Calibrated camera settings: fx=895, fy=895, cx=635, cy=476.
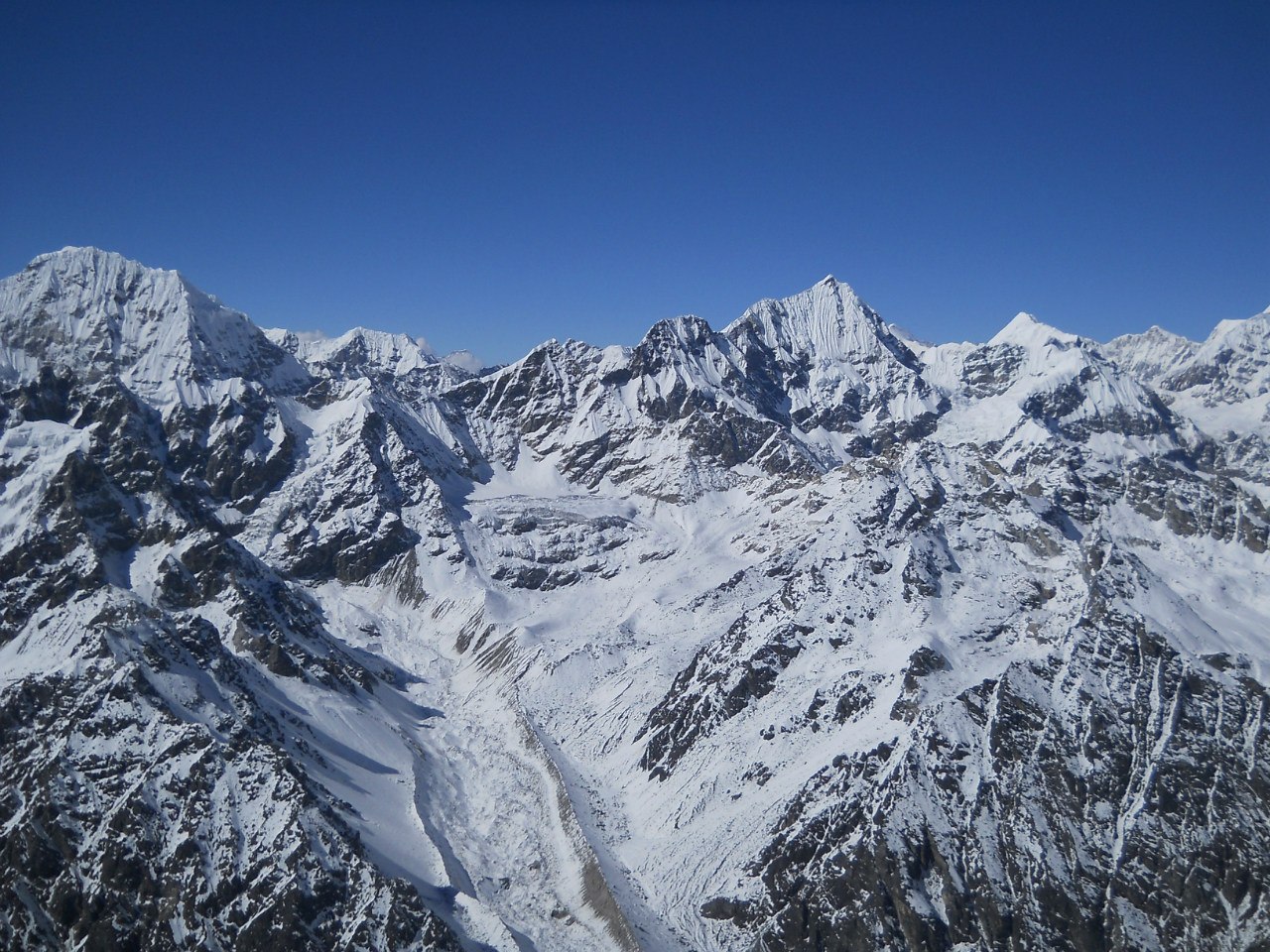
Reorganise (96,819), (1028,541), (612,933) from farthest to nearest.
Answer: (1028,541) < (612,933) < (96,819)

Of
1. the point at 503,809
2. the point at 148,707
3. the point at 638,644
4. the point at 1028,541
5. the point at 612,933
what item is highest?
the point at 1028,541

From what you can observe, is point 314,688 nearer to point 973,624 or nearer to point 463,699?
point 463,699

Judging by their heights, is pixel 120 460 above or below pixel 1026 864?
above

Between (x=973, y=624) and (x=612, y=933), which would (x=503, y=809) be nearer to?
(x=612, y=933)

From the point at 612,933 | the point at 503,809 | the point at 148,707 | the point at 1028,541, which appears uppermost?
the point at 1028,541

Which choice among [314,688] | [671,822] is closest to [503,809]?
[671,822]

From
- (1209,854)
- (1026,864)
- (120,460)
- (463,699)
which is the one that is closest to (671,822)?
(1026,864)

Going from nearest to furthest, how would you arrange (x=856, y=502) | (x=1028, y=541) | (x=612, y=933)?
(x=612, y=933), (x=1028, y=541), (x=856, y=502)

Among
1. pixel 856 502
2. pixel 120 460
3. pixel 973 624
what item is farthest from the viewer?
pixel 120 460

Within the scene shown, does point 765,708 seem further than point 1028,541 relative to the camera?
No

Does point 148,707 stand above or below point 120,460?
below
